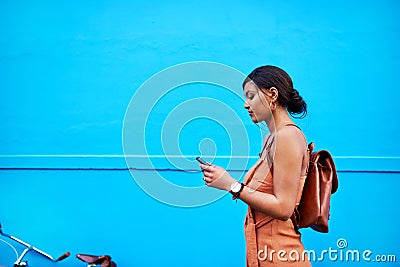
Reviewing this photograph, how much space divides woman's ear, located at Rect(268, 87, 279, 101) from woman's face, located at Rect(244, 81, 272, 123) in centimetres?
2

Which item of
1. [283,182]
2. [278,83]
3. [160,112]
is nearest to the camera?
[283,182]

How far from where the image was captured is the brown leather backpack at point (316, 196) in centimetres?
148

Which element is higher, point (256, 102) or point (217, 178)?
point (256, 102)

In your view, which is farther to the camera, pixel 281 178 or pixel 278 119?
pixel 278 119

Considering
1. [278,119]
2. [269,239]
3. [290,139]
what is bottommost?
[269,239]

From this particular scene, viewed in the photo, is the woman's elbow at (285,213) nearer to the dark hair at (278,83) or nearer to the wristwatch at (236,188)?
the wristwatch at (236,188)

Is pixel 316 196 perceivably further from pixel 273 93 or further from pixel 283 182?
pixel 273 93

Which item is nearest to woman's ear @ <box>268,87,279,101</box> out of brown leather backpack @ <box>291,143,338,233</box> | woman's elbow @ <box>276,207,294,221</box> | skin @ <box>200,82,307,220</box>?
skin @ <box>200,82,307,220</box>

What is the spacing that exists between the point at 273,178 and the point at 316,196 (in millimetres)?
181

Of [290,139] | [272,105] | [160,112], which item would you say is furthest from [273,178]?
[160,112]

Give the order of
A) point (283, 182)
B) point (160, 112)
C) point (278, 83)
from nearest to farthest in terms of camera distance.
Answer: point (283, 182)
point (278, 83)
point (160, 112)

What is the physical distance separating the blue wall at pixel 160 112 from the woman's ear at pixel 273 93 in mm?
1535

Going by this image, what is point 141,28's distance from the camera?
3125mm

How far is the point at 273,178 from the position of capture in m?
1.41
